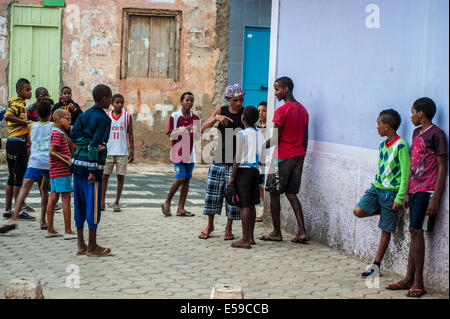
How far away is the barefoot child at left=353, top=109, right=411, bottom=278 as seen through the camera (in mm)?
6082

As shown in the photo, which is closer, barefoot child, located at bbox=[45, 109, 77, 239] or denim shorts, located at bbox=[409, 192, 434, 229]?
denim shorts, located at bbox=[409, 192, 434, 229]

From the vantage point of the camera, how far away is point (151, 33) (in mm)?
16734

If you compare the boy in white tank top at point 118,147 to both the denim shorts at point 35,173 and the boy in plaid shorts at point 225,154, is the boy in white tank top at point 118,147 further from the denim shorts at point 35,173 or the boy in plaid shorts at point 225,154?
the boy in plaid shorts at point 225,154

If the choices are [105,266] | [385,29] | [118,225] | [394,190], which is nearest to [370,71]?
[385,29]

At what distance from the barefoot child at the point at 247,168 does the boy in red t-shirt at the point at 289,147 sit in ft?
1.39

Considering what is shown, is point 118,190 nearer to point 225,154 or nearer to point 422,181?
point 225,154

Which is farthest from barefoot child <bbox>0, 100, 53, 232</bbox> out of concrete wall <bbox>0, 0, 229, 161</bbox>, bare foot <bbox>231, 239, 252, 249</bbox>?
concrete wall <bbox>0, 0, 229, 161</bbox>

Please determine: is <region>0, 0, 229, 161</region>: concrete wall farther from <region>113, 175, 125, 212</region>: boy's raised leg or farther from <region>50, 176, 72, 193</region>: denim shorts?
<region>50, 176, 72, 193</region>: denim shorts

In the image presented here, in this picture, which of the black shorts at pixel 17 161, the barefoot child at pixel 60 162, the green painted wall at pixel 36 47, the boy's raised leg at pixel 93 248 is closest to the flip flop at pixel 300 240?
the boy's raised leg at pixel 93 248

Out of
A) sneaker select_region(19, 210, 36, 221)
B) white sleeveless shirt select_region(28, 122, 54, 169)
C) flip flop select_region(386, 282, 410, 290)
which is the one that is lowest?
sneaker select_region(19, 210, 36, 221)

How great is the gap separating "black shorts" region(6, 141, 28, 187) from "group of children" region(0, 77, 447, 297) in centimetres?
1

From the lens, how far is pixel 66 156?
25.3ft

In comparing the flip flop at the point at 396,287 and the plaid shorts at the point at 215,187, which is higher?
the plaid shorts at the point at 215,187

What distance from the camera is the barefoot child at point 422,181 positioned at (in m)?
5.61
